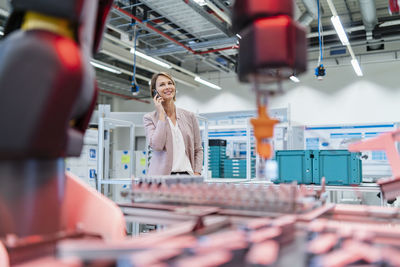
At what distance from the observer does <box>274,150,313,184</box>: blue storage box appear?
4426 mm

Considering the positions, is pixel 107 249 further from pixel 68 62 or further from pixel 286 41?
pixel 286 41

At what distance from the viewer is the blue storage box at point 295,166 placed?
443 cm

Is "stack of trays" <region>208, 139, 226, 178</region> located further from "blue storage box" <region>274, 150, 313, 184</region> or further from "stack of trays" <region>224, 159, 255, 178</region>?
"blue storage box" <region>274, 150, 313, 184</region>

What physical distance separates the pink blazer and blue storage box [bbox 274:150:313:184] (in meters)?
2.38

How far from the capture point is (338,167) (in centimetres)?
426

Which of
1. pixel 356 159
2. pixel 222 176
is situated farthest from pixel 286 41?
pixel 222 176

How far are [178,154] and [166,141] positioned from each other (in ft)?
0.36

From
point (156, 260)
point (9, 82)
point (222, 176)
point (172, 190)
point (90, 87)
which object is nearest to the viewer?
point (156, 260)

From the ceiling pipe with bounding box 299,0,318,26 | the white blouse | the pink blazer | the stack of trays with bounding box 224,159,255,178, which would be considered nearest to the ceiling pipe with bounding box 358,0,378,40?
the ceiling pipe with bounding box 299,0,318,26

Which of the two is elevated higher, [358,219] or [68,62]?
[68,62]

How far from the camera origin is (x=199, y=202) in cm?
90

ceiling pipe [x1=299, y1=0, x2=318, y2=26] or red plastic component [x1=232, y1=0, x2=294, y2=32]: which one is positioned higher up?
ceiling pipe [x1=299, y1=0, x2=318, y2=26]

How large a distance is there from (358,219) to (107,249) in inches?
25.0

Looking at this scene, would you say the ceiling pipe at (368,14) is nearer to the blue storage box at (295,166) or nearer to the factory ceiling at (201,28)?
the factory ceiling at (201,28)
